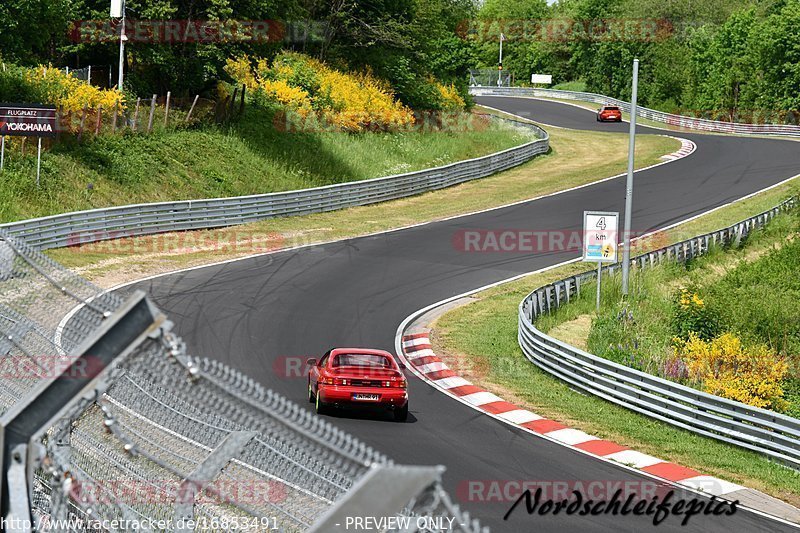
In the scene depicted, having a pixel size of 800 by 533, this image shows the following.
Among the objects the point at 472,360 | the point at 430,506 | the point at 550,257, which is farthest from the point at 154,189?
the point at 430,506

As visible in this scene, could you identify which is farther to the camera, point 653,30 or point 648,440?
point 653,30

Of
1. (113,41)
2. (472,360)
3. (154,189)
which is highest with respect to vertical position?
(113,41)

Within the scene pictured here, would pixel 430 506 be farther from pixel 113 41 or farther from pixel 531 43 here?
A: pixel 531 43

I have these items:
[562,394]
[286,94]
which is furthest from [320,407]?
[286,94]

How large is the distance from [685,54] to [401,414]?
86.2 metres

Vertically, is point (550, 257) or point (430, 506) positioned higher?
point (430, 506)

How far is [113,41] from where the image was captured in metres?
39.6

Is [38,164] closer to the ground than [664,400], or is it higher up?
higher up

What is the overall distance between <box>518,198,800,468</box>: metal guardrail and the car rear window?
4980mm

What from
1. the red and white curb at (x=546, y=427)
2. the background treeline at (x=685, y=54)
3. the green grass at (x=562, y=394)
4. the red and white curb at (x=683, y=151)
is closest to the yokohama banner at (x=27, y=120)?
the green grass at (x=562, y=394)

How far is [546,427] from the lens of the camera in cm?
1783

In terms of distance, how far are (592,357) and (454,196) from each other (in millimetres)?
24362

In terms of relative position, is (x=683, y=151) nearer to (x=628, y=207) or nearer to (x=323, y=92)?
(x=323, y=92)

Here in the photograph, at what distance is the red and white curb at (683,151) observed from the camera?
5578 cm
